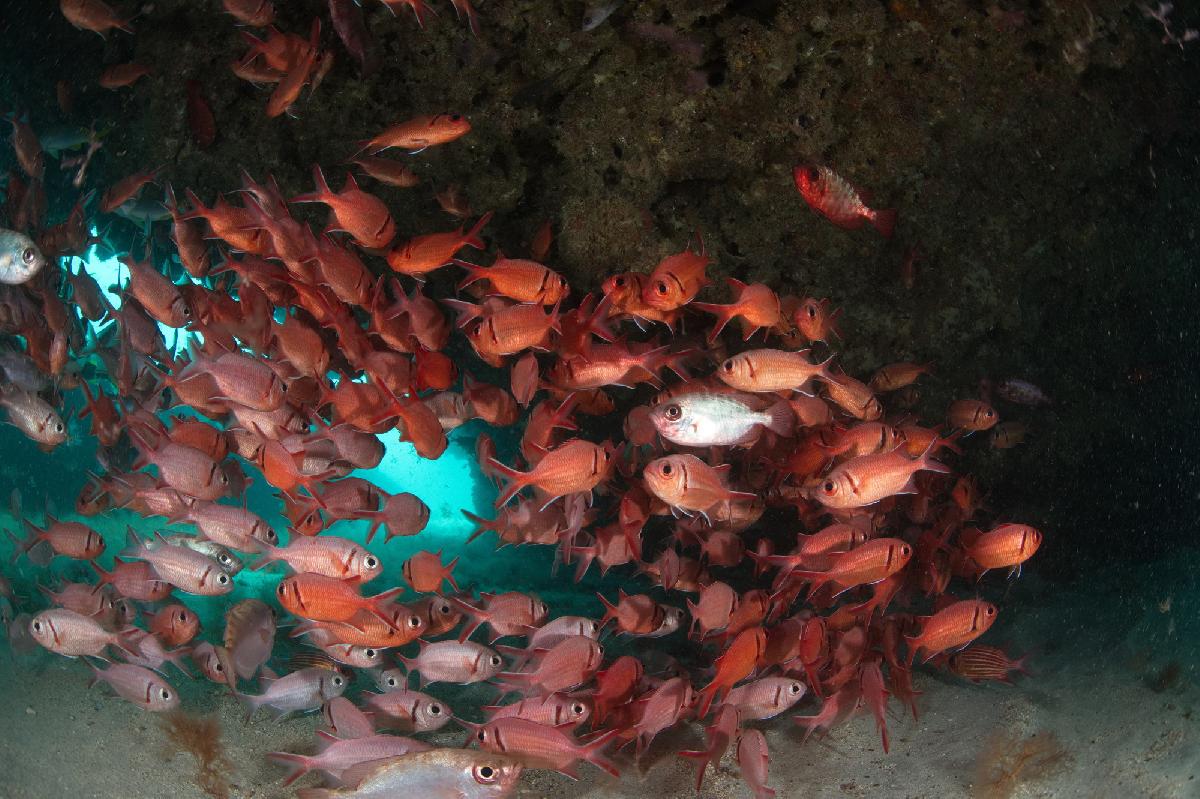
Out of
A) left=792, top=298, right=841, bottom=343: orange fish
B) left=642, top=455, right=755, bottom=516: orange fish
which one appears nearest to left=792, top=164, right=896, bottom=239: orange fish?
left=792, top=298, right=841, bottom=343: orange fish

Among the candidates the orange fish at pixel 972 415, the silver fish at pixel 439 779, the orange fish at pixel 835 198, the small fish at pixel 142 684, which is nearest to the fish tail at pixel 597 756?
the silver fish at pixel 439 779

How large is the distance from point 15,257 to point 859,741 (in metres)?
6.99

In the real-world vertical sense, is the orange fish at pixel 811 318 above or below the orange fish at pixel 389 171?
below

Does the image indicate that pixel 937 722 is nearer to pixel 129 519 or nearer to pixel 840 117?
pixel 840 117

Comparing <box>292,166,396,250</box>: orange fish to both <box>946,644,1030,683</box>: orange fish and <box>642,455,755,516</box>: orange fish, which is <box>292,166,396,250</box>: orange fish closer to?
<box>642,455,755,516</box>: orange fish

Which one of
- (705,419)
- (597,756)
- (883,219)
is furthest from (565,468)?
(883,219)

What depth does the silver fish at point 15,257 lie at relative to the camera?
4.77 m

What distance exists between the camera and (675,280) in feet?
13.2

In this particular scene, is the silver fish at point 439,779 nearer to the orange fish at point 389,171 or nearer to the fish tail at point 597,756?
the fish tail at point 597,756

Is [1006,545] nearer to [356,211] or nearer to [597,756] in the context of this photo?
[597,756]

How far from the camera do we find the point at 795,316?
4324mm

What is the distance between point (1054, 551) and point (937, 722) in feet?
16.2

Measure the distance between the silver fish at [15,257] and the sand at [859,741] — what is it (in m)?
3.37

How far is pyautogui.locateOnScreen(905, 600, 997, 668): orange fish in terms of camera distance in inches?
157
